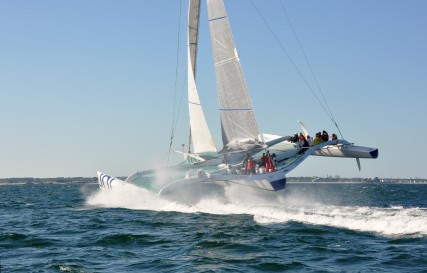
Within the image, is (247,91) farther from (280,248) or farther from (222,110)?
(280,248)

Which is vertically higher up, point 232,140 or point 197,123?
point 197,123

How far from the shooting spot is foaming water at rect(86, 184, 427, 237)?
12.3 metres

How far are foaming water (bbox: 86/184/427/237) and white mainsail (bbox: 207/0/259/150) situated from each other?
7.57 ft

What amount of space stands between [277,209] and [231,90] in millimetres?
5837

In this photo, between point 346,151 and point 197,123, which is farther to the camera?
point 197,123

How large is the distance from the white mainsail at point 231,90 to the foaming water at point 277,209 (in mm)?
2306

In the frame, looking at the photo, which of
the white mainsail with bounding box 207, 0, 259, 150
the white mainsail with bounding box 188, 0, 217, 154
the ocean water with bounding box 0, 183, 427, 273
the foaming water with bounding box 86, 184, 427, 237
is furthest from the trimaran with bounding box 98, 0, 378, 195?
the ocean water with bounding box 0, 183, 427, 273

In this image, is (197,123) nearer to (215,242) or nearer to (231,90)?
(231,90)

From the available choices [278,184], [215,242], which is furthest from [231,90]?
[215,242]

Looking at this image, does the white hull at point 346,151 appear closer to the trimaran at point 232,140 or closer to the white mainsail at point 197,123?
the trimaran at point 232,140

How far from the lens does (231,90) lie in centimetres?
2034

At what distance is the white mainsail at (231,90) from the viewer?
20.3 meters

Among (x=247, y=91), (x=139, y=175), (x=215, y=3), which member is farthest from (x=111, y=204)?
(x=215, y=3)

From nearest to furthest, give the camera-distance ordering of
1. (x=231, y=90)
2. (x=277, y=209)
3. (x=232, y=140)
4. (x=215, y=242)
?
(x=215, y=242), (x=277, y=209), (x=231, y=90), (x=232, y=140)
